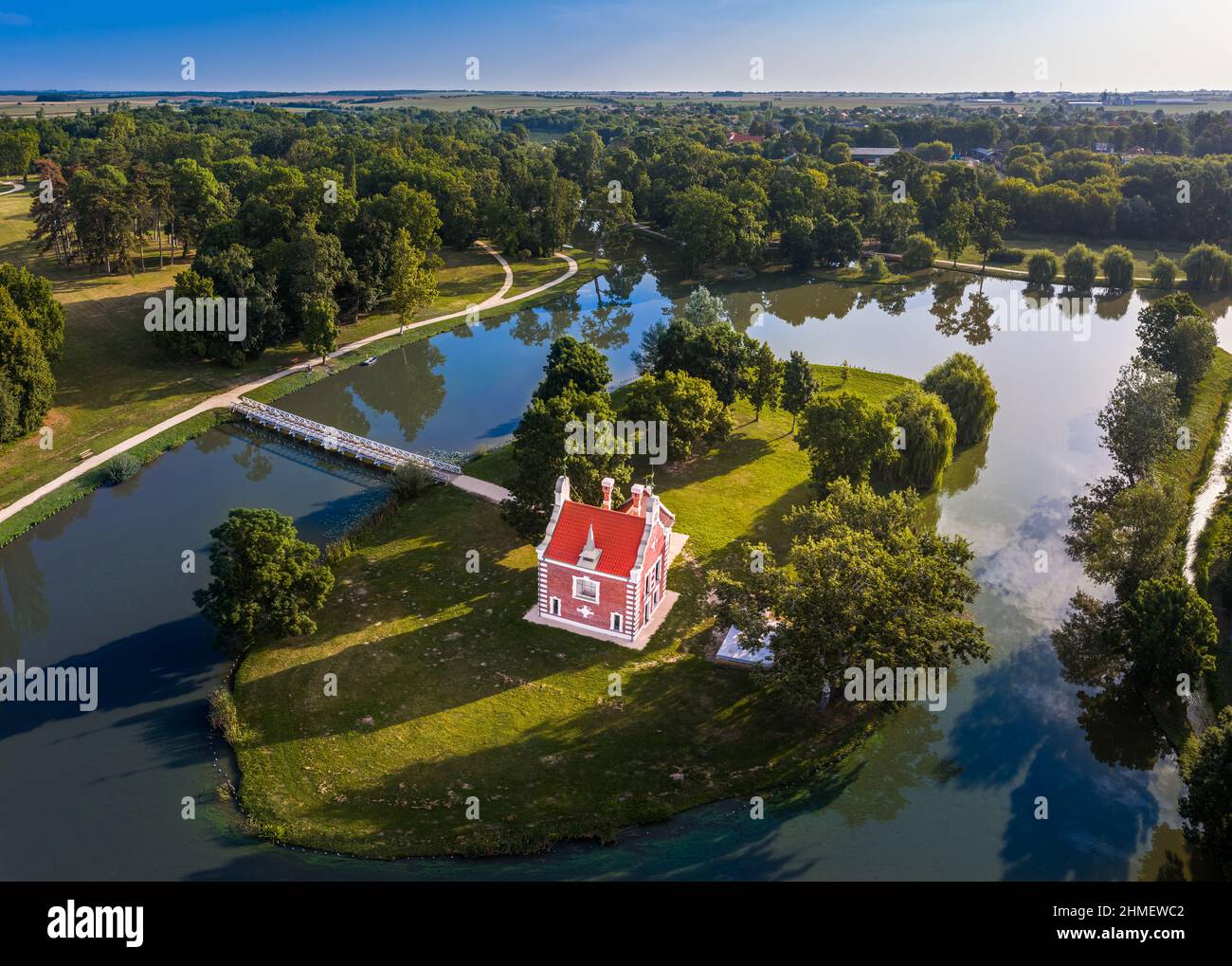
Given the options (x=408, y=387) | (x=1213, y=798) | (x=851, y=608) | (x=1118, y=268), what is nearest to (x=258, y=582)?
(x=851, y=608)

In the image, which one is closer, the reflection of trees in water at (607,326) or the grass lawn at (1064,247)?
the reflection of trees in water at (607,326)

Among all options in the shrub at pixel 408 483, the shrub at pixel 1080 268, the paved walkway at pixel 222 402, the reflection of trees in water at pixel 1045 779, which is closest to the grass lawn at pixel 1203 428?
the reflection of trees in water at pixel 1045 779

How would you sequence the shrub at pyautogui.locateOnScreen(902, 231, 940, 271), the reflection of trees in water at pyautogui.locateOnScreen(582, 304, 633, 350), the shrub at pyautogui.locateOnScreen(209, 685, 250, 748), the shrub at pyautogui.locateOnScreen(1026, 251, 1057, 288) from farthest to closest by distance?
1. the shrub at pyautogui.locateOnScreen(902, 231, 940, 271)
2. the shrub at pyautogui.locateOnScreen(1026, 251, 1057, 288)
3. the reflection of trees in water at pyautogui.locateOnScreen(582, 304, 633, 350)
4. the shrub at pyautogui.locateOnScreen(209, 685, 250, 748)

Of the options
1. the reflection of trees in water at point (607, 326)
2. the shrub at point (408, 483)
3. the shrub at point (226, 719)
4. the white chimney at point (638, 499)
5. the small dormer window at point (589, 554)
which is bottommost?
the shrub at point (226, 719)

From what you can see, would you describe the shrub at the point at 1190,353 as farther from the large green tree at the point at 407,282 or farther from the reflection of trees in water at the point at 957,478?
the large green tree at the point at 407,282

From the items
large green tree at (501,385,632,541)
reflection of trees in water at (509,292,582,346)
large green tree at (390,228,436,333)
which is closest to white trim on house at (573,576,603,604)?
large green tree at (501,385,632,541)

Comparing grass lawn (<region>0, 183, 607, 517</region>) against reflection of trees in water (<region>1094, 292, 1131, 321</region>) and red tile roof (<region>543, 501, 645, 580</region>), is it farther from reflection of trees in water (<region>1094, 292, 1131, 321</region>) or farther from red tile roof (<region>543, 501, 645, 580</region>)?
reflection of trees in water (<region>1094, 292, 1131, 321</region>)

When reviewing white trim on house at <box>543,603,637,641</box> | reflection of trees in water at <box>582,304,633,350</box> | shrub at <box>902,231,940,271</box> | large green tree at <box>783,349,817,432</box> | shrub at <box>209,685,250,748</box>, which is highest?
shrub at <box>902,231,940,271</box>

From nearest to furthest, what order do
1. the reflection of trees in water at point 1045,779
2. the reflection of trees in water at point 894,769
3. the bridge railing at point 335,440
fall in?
the reflection of trees in water at point 1045,779 < the reflection of trees in water at point 894,769 < the bridge railing at point 335,440
